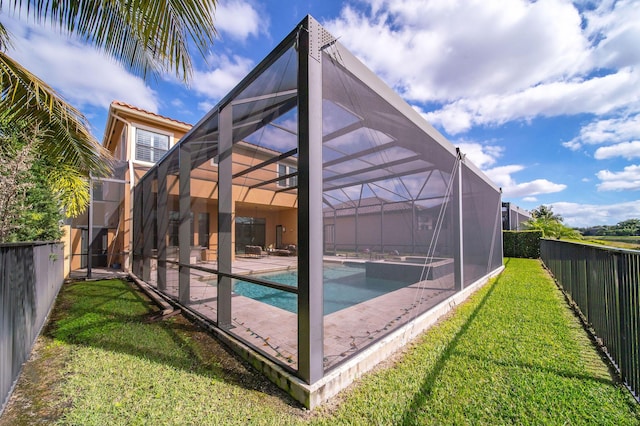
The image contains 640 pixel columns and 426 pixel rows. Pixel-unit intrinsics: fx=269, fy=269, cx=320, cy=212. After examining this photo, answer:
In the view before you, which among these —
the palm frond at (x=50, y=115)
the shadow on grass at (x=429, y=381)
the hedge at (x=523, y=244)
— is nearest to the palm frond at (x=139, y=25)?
the palm frond at (x=50, y=115)

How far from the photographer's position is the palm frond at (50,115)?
306cm

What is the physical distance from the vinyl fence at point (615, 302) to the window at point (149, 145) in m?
14.6

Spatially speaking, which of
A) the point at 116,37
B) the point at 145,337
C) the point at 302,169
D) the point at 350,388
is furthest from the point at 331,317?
the point at 116,37

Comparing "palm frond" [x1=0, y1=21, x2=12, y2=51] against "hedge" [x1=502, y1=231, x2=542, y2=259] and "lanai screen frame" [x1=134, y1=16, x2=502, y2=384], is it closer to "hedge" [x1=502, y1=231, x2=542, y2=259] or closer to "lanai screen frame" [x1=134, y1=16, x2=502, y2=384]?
"lanai screen frame" [x1=134, y1=16, x2=502, y2=384]

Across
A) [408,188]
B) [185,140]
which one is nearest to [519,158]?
[408,188]

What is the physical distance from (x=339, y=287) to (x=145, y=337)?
3208 millimetres

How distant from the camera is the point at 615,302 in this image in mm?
3254

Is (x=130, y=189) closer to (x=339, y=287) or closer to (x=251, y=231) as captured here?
(x=251, y=231)

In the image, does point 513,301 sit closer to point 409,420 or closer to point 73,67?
point 409,420

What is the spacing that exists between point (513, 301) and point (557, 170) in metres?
37.2

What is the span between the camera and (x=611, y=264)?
11.4 ft

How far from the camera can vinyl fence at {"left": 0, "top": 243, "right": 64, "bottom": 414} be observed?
258 centimetres

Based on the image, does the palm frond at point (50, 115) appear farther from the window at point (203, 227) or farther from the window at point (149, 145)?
the window at point (149, 145)

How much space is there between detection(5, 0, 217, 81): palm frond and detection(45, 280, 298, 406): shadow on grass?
3.68 metres
